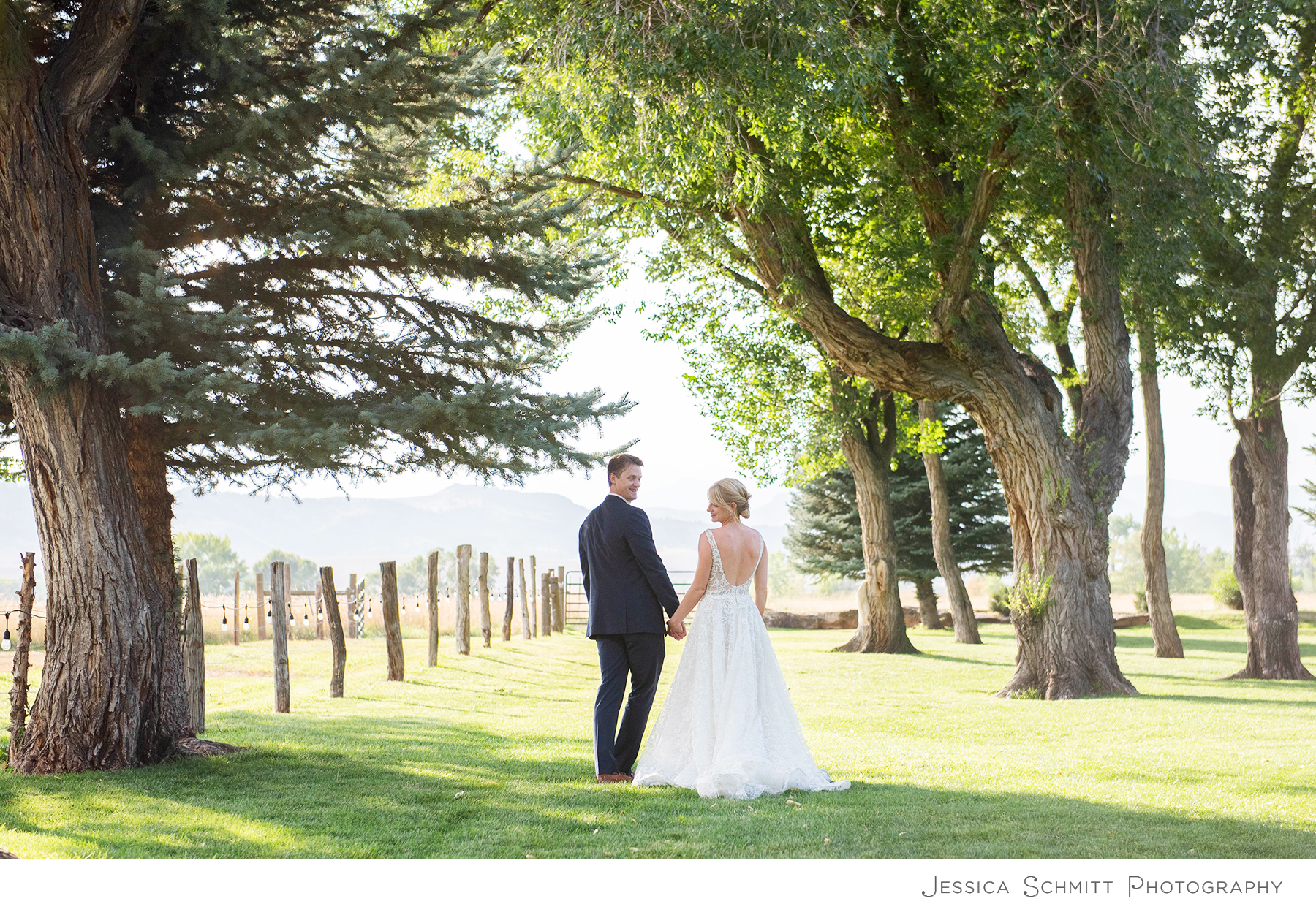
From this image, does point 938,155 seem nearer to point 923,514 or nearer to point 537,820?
point 537,820

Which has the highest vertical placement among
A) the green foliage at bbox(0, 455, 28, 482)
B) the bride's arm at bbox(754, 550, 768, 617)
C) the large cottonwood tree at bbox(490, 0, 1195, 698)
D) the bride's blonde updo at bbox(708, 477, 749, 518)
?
the large cottonwood tree at bbox(490, 0, 1195, 698)

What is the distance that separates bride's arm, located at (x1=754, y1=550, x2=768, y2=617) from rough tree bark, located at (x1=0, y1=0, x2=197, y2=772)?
14.3 feet

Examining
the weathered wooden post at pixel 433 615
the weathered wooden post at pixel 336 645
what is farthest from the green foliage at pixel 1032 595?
the weathered wooden post at pixel 433 615

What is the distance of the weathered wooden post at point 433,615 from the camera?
17.5 meters

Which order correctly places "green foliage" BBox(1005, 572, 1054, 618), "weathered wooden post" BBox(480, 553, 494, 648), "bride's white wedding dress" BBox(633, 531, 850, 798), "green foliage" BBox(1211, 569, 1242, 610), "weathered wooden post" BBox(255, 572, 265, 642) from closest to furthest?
"bride's white wedding dress" BBox(633, 531, 850, 798)
"green foliage" BBox(1005, 572, 1054, 618)
"weathered wooden post" BBox(480, 553, 494, 648)
"weathered wooden post" BBox(255, 572, 265, 642)
"green foliage" BBox(1211, 569, 1242, 610)

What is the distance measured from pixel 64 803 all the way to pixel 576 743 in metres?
3.95

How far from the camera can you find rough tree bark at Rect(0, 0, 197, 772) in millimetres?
7219

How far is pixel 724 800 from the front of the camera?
20.1 feet

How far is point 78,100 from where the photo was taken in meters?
7.50

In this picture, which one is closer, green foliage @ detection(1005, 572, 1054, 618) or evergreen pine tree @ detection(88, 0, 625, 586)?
evergreen pine tree @ detection(88, 0, 625, 586)

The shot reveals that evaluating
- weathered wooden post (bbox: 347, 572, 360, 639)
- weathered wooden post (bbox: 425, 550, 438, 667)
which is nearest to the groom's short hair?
weathered wooden post (bbox: 425, 550, 438, 667)

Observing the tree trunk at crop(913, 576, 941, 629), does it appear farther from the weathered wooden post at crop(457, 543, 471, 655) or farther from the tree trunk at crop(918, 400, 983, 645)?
the weathered wooden post at crop(457, 543, 471, 655)

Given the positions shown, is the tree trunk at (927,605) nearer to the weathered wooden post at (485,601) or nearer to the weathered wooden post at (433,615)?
the weathered wooden post at (485,601)

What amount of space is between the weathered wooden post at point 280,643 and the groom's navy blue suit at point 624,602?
6.14 meters
